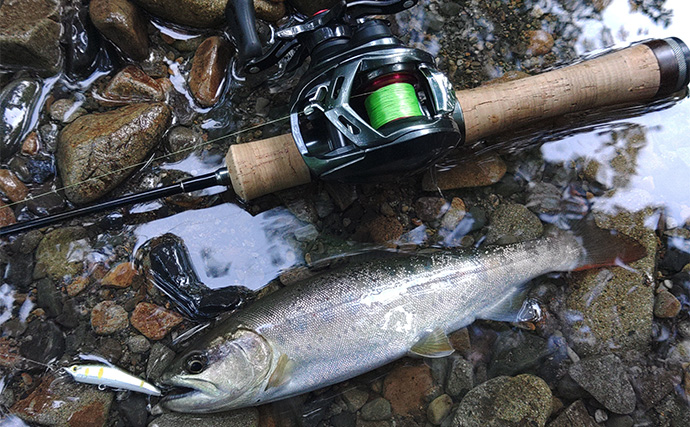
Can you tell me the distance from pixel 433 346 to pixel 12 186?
260 centimetres

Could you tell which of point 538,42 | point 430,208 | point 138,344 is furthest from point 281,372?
point 538,42

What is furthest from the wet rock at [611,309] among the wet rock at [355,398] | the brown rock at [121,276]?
the brown rock at [121,276]

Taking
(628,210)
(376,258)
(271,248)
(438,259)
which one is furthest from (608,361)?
(271,248)

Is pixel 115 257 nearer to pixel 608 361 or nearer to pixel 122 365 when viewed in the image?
pixel 122 365

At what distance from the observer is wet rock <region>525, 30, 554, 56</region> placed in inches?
124

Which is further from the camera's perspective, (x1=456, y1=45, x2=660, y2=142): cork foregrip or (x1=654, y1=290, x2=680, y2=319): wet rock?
(x1=654, y1=290, x2=680, y2=319): wet rock

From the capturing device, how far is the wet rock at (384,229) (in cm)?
285

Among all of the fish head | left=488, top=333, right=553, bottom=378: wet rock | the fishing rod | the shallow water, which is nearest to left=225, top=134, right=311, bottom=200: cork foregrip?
the fishing rod

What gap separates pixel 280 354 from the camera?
2.38m

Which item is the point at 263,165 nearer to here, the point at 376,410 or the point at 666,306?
the point at 376,410

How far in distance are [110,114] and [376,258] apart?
5.92 feet

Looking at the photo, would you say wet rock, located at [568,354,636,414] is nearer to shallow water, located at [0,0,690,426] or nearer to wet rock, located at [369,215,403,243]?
shallow water, located at [0,0,690,426]

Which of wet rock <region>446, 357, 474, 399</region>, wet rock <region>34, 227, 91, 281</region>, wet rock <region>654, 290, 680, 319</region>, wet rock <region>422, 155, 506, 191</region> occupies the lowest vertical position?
wet rock <region>446, 357, 474, 399</region>

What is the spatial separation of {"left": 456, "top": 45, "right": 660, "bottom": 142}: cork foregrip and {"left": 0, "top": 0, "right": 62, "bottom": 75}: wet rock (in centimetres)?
241
